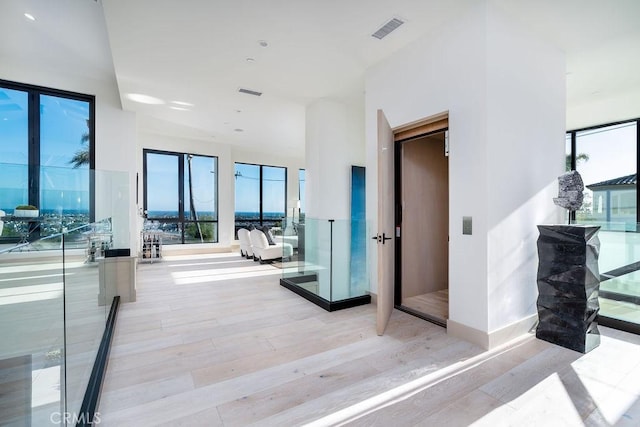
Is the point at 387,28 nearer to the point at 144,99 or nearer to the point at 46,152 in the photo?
the point at 144,99

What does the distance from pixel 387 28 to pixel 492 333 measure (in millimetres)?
3117

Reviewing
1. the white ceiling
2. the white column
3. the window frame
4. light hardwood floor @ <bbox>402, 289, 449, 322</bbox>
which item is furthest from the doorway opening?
the window frame

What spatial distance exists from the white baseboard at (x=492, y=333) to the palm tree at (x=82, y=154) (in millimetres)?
6590

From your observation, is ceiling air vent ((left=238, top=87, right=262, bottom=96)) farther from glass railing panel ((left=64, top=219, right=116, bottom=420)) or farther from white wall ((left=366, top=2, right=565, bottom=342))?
glass railing panel ((left=64, top=219, right=116, bottom=420))

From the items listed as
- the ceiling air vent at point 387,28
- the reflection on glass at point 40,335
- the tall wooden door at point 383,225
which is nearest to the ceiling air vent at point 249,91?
the ceiling air vent at point 387,28

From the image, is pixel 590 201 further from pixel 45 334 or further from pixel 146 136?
pixel 146 136

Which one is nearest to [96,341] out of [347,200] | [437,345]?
[437,345]

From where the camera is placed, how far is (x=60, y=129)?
538cm

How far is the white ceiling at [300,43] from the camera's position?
2738mm

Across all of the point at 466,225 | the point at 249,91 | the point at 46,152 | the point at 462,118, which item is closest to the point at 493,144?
the point at 462,118

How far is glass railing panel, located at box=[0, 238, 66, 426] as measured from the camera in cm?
146

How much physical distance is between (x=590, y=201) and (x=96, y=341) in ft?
23.5

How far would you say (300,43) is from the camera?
334 cm

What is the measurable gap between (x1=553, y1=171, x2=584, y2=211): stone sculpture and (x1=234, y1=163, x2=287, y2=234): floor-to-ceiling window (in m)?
8.11
